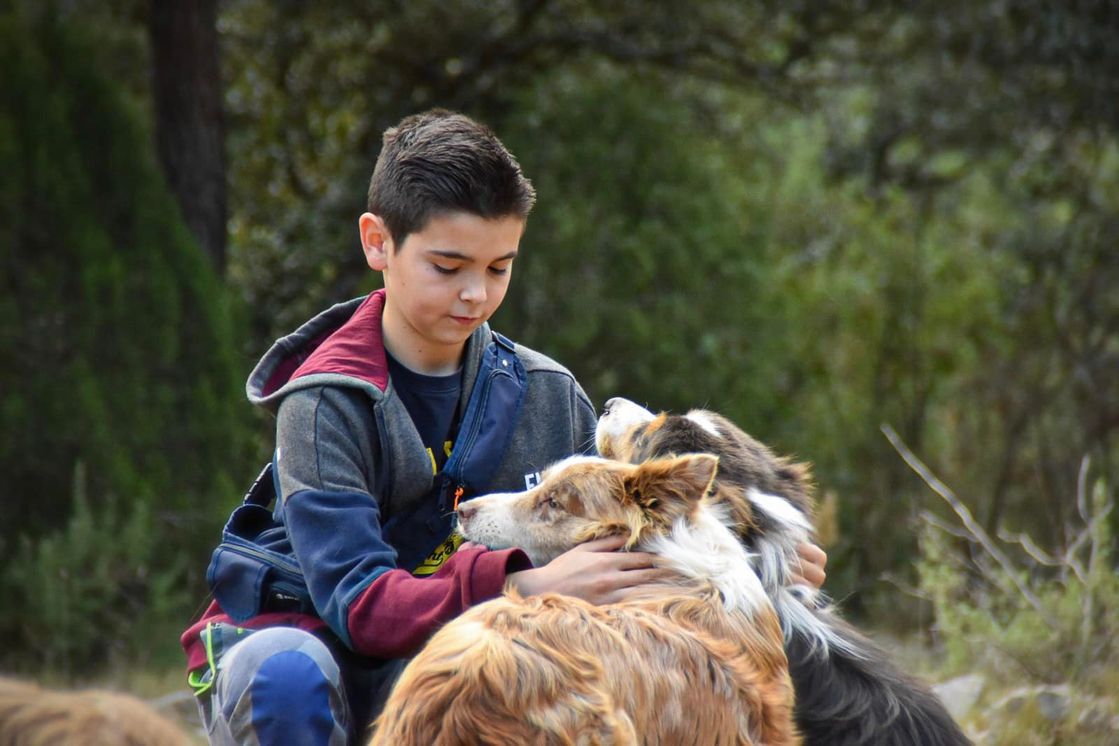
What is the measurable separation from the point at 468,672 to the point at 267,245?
7748 millimetres

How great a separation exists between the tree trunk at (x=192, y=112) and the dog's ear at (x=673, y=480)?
19.8 ft

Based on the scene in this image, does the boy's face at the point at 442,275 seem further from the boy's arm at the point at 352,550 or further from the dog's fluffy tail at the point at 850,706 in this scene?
the dog's fluffy tail at the point at 850,706

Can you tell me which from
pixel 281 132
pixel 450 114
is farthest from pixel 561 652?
pixel 281 132

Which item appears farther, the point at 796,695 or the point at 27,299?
the point at 27,299

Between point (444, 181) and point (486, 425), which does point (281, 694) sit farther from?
point (444, 181)

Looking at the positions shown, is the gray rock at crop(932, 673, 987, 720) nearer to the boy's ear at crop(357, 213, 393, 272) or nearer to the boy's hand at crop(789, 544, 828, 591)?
the boy's hand at crop(789, 544, 828, 591)

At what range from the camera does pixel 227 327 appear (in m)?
7.99

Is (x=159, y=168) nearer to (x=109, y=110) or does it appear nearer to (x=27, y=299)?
(x=109, y=110)

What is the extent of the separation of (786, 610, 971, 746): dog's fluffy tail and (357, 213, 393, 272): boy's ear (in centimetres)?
154

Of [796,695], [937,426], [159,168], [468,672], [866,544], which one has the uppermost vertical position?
[159,168]

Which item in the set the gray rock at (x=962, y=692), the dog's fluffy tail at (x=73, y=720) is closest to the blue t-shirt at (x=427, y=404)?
the dog's fluffy tail at (x=73, y=720)

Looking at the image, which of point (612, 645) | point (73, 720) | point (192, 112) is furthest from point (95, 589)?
point (612, 645)

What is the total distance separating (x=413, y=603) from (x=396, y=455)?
51cm

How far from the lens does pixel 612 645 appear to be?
2.79 metres
